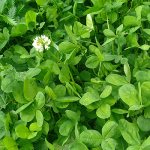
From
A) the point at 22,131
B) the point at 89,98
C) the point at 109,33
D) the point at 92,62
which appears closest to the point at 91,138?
the point at 89,98

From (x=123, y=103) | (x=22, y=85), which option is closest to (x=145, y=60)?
(x=123, y=103)

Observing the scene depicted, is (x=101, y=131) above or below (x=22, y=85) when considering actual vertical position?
below

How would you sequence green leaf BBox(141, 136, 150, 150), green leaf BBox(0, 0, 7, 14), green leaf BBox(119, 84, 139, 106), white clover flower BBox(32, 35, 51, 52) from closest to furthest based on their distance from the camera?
green leaf BBox(141, 136, 150, 150)
green leaf BBox(119, 84, 139, 106)
white clover flower BBox(32, 35, 51, 52)
green leaf BBox(0, 0, 7, 14)

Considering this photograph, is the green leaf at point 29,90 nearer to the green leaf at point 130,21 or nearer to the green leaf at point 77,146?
the green leaf at point 77,146

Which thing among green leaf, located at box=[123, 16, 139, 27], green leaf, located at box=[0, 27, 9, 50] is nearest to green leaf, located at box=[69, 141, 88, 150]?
green leaf, located at box=[123, 16, 139, 27]

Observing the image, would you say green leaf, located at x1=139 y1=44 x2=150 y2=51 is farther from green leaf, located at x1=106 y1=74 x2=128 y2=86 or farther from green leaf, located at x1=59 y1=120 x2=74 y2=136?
green leaf, located at x1=59 y1=120 x2=74 y2=136

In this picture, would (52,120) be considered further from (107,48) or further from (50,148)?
(107,48)
